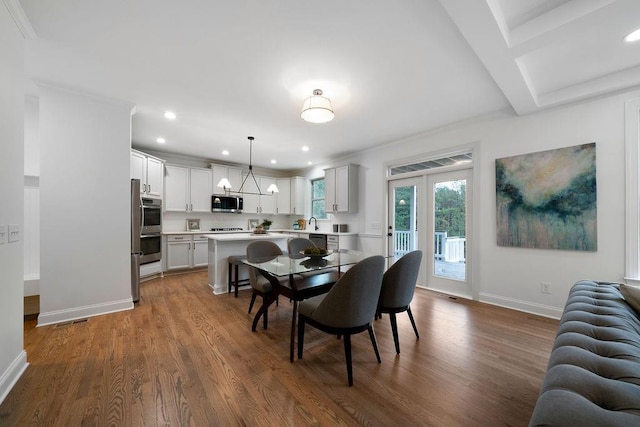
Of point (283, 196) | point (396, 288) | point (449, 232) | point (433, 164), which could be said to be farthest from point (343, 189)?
point (396, 288)

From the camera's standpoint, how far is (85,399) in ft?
5.31

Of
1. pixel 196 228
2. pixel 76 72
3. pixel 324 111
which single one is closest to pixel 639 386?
pixel 324 111

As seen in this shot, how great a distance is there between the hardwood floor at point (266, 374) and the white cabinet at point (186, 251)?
216 cm

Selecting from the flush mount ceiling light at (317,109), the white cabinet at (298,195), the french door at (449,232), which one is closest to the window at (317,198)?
the white cabinet at (298,195)

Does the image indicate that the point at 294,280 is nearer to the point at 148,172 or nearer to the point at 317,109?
the point at 317,109

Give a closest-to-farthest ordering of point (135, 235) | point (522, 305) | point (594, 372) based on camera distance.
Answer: point (594, 372), point (522, 305), point (135, 235)

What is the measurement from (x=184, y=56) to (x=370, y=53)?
5.47 feet

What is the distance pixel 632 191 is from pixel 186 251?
6601 millimetres

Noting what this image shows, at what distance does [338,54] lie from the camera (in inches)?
86.1

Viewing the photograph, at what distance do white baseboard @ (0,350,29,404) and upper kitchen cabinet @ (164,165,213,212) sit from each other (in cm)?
375

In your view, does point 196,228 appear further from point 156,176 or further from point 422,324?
point 422,324

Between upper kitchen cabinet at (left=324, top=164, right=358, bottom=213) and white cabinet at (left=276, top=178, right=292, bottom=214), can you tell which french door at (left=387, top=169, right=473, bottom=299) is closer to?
upper kitchen cabinet at (left=324, top=164, right=358, bottom=213)

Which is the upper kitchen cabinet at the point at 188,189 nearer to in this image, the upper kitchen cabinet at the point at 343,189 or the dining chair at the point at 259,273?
the upper kitchen cabinet at the point at 343,189

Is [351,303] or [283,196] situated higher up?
[283,196]
